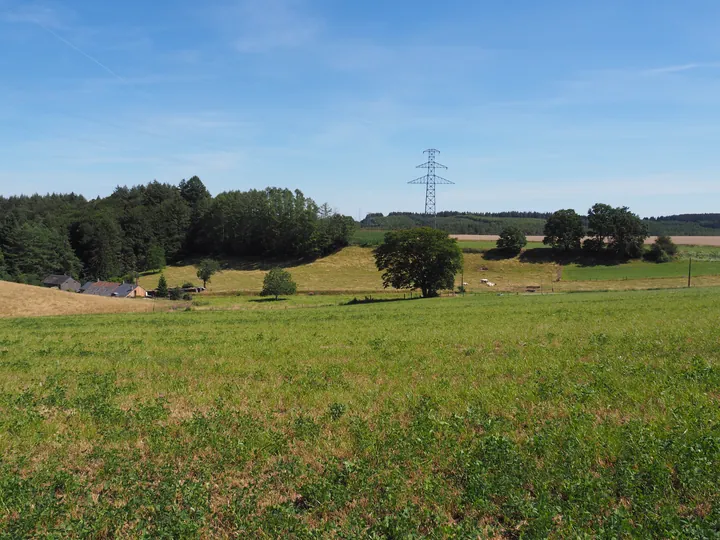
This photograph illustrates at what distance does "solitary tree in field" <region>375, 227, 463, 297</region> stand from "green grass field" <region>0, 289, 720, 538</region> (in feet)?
154

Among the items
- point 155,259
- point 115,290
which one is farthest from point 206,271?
point 155,259

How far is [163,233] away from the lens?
119m

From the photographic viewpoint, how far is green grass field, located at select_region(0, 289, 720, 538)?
5727 millimetres

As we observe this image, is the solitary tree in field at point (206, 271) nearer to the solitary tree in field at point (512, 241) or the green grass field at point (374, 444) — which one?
the solitary tree in field at point (512, 241)

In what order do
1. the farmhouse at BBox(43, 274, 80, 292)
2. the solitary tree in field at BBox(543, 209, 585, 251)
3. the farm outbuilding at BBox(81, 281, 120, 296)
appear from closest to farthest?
the farm outbuilding at BBox(81, 281, 120, 296) → the farmhouse at BBox(43, 274, 80, 292) → the solitary tree in field at BBox(543, 209, 585, 251)

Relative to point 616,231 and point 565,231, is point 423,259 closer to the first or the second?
point 565,231

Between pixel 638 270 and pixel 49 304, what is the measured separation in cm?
9561

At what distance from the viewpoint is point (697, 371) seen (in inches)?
424

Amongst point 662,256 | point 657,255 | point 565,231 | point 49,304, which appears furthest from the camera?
point 565,231

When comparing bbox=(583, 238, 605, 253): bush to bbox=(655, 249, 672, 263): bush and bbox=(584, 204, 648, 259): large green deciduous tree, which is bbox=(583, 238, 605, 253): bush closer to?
bbox=(584, 204, 648, 259): large green deciduous tree

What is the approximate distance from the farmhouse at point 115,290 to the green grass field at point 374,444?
71.4m

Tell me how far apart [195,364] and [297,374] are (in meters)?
3.78

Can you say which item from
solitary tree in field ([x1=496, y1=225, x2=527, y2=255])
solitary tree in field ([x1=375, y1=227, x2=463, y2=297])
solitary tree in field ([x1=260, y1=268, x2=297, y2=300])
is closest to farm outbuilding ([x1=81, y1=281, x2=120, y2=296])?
solitary tree in field ([x1=260, y1=268, x2=297, y2=300])

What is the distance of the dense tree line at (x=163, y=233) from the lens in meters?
98.1
